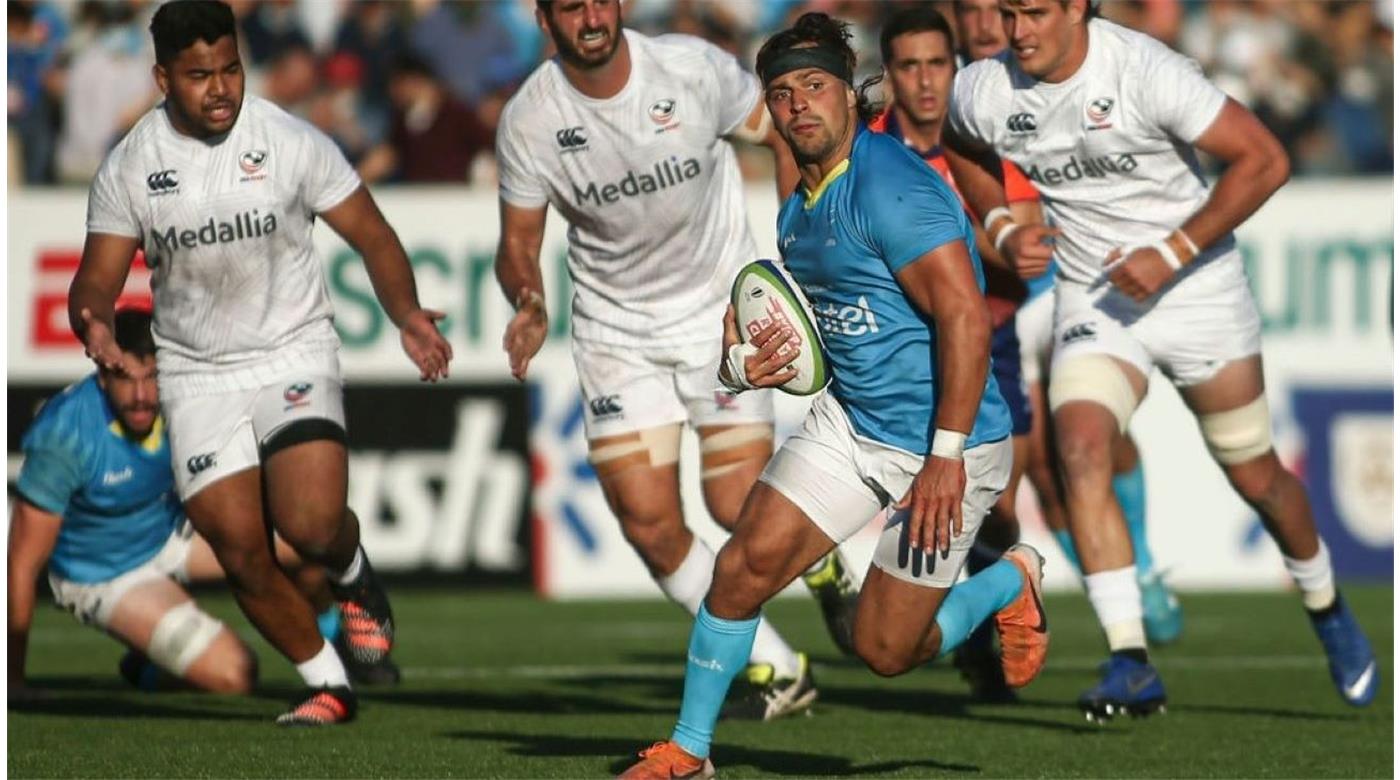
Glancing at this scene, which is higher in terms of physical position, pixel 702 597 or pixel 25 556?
pixel 25 556

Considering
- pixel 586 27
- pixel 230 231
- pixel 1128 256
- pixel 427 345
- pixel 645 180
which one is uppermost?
pixel 586 27

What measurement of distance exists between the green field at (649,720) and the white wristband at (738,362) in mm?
1279

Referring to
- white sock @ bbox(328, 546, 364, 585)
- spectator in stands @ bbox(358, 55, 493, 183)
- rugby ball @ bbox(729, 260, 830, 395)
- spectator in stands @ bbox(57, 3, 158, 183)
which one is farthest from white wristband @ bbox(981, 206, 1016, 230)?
spectator in stands @ bbox(57, 3, 158, 183)

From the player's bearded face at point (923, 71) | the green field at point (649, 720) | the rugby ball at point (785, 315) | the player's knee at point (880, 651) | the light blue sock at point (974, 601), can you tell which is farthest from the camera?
the player's bearded face at point (923, 71)

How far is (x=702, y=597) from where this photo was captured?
9.51 meters

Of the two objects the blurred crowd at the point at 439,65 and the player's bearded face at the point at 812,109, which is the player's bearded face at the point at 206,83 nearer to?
the player's bearded face at the point at 812,109

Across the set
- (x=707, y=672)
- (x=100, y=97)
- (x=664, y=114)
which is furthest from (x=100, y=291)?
(x=100, y=97)

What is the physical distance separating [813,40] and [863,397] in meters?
1.11

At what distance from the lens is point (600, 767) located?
26.0 ft

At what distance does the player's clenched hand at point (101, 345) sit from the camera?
28.5 ft

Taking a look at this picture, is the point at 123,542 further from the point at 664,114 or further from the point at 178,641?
the point at 664,114

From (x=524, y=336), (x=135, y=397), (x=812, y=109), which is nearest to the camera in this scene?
(x=812, y=109)

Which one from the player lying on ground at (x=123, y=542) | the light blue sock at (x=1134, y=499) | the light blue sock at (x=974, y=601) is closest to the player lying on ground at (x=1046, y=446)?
the light blue sock at (x=1134, y=499)

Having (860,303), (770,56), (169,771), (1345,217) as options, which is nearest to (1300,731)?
(860,303)
